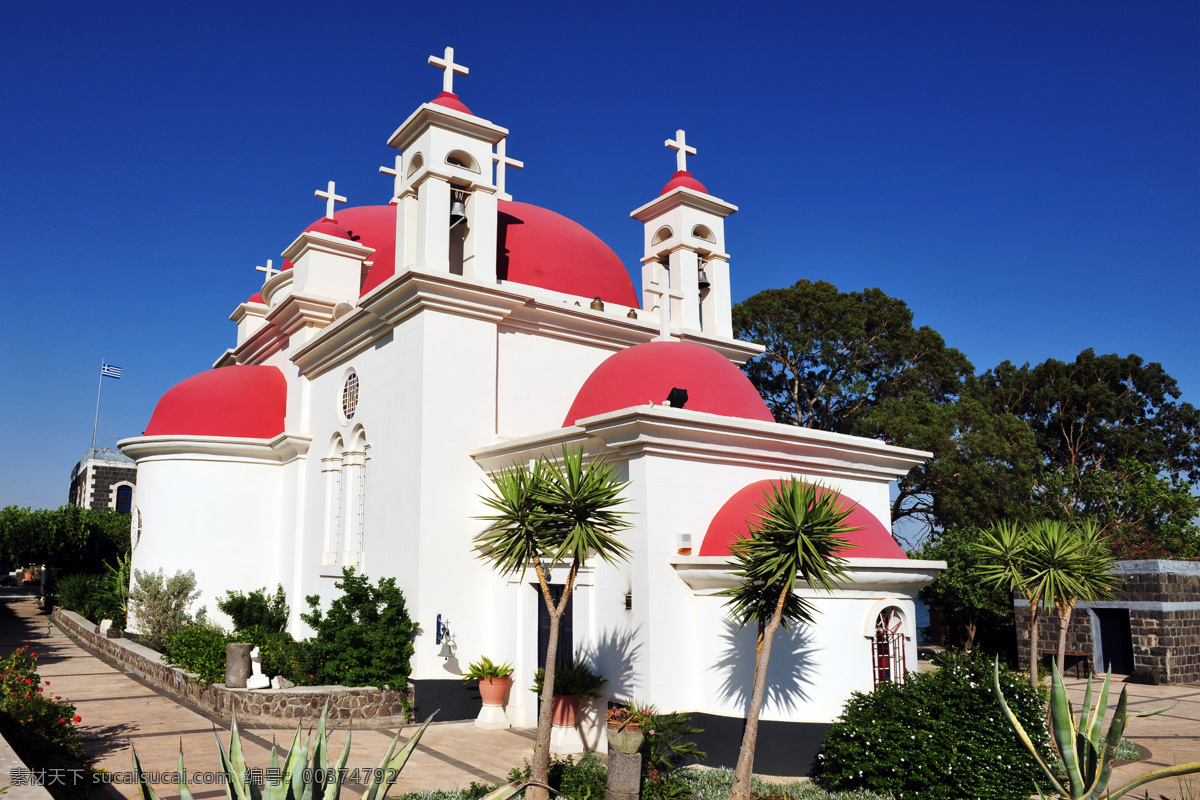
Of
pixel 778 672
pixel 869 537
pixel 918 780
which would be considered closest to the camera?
pixel 918 780

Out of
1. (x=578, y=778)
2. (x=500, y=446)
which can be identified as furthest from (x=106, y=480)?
(x=578, y=778)

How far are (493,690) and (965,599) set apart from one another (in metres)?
13.1

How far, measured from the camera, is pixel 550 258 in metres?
15.2

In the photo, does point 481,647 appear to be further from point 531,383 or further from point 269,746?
point 531,383

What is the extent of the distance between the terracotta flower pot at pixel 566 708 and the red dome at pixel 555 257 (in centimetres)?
754

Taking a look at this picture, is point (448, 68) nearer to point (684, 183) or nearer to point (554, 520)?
point (684, 183)

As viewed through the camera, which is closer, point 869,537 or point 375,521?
point 869,537

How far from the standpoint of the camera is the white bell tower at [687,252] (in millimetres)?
16141

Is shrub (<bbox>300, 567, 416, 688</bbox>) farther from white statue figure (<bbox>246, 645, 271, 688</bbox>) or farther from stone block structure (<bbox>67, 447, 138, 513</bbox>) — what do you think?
stone block structure (<bbox>67, 447, 138, 513</bbox>)

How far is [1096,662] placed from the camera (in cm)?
1758

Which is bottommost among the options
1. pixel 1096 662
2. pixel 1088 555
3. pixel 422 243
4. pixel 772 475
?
pixel 1096 662

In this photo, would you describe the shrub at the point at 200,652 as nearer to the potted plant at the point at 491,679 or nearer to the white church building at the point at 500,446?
the white church building at the point at 500,446

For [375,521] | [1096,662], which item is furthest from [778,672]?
[1096,662]

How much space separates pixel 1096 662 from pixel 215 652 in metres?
17.4
